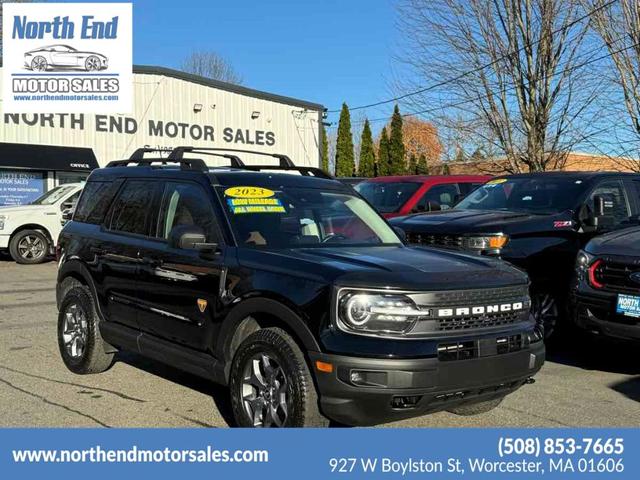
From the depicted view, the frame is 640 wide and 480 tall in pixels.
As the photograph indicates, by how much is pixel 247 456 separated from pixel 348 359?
740mm

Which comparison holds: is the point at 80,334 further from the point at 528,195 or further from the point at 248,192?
the point at 528,195

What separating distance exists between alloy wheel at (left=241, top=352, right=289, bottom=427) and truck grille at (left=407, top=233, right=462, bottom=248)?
135 inches

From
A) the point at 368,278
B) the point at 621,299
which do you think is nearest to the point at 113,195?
the point at 368,278

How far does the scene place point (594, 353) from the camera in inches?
286

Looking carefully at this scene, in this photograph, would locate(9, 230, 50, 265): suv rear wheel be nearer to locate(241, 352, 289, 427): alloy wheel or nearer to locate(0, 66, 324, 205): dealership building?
locate(0, 66, 324, 205): dealership building

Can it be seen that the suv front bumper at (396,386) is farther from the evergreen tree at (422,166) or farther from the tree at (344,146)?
the tree at (344,146)

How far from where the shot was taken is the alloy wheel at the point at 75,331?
5.93 meters

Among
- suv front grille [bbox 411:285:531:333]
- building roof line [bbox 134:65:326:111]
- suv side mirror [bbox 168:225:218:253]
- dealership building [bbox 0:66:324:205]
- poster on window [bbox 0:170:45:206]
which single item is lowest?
suv front grille [bbox 411:285:531:333]

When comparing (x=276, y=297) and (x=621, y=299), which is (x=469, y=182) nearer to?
(x=621, y=299)

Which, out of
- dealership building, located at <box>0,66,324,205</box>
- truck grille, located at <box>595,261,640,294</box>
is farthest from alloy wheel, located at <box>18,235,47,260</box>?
truck grille, located at <box>595,261,640,294</box>

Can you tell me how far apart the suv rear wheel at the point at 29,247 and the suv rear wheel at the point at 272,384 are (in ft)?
43.9

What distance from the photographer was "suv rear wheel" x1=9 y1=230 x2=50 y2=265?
628 inches

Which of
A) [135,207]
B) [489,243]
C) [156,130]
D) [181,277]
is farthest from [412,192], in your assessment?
[156,130]

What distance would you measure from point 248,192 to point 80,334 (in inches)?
90.2
